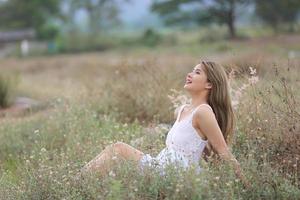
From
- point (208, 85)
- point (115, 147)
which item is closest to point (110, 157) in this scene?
point (115, 147)

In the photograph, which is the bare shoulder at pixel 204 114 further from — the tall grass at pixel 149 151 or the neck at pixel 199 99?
the tall grass at pixel 149 151

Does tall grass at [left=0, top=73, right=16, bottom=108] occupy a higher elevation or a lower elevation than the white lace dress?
lower

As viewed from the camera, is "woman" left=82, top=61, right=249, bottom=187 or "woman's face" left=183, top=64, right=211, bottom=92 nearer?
"woman" left=82, top=61, right=249, bottom=187

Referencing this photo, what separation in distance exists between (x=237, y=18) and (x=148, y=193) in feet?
95.3

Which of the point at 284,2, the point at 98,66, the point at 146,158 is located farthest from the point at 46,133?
the point at 284,2

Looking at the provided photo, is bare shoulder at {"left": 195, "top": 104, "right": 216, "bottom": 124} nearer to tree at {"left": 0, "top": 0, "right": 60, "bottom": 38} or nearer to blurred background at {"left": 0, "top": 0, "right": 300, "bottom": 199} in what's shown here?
blurred background at {"left": 0, "top": 0, "right": 300, "bottom": 199}

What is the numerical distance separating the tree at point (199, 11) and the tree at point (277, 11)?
101cm

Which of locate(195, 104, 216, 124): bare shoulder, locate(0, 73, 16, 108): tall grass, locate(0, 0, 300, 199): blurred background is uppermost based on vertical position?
locate(195, 104, 216, 124): bare shoulder

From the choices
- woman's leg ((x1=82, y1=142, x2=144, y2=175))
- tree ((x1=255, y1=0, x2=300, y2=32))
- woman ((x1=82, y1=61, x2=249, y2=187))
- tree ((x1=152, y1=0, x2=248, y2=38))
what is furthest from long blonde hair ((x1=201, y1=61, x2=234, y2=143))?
tree ((x1=255, y1=0, x2=300, y2=32))

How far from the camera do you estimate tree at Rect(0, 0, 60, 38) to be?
1487 inches

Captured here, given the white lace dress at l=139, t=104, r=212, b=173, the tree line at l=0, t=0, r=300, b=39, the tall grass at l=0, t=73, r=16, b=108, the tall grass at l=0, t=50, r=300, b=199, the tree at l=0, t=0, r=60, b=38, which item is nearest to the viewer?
the tall grass at l=0, t=50, r=300, b=199

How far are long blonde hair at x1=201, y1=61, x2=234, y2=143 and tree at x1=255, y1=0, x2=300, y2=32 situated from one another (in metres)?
26.3

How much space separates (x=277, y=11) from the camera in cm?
3095

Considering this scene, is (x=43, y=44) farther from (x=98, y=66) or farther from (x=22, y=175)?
(x=22, y=175)
